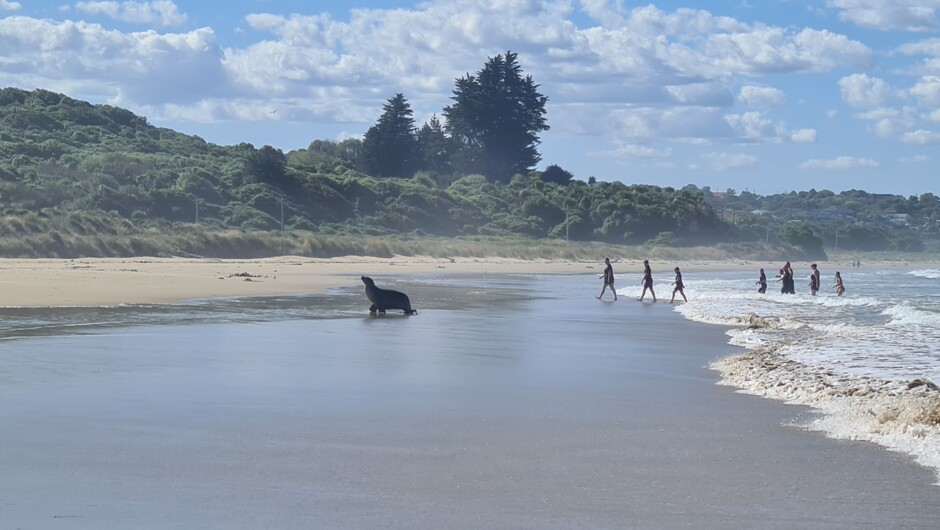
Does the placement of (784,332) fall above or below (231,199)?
below

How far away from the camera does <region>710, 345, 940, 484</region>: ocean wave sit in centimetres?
862

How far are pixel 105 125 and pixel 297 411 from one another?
3245 inches

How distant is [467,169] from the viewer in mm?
100188

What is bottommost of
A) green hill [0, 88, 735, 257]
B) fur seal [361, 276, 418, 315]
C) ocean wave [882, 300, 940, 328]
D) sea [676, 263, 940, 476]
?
ocean wave [882, 300, 940, 328]

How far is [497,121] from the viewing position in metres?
101

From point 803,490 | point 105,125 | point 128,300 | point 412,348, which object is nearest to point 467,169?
point 105,125

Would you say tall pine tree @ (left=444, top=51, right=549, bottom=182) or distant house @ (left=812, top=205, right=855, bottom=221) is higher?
tall pine tree @ (left=444, top=51, right=549, bottom=182)

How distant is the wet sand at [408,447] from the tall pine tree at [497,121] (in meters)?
87.4

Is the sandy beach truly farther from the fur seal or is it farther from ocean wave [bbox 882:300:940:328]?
ocean wave [bbox 882:300:940:328]

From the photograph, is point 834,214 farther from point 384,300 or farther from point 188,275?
point 384,300

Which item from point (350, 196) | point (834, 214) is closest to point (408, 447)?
point (350, 196)

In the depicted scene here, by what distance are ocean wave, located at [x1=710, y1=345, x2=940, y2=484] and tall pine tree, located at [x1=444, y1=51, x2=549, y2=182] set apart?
8711 cm

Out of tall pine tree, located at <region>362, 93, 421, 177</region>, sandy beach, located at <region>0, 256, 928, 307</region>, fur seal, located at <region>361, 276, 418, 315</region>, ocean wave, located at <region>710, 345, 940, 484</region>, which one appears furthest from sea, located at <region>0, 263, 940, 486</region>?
tall pine tree, located at <region>362, 93, 421, 177</region>

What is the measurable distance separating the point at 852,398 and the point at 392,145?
85.1 meters
